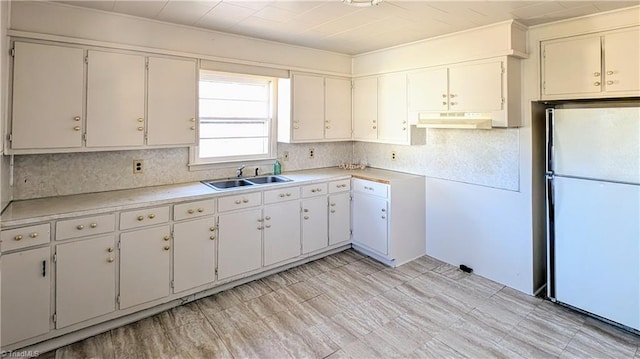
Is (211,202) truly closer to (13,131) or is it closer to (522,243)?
(13,131)

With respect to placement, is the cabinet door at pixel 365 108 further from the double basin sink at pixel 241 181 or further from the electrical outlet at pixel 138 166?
the electrical outlet at pixel 138 166

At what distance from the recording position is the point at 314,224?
12.5 ft

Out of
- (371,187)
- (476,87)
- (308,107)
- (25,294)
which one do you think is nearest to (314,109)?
(308,107)

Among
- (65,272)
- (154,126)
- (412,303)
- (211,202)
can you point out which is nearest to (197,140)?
(154,126)

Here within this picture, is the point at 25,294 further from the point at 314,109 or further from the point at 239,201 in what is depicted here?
the point at 314,109

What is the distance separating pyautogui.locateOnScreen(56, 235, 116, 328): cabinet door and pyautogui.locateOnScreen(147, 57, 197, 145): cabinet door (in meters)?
1.00

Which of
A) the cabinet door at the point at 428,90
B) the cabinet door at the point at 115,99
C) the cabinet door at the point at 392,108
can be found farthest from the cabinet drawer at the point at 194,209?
the cabinet door at the point at 428,90

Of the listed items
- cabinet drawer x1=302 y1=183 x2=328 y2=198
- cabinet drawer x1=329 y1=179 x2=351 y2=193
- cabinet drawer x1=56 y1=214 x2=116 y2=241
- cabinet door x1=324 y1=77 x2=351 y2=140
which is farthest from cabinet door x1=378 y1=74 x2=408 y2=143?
cabinet drawer x1=56 y1=214 x2=116 y2=241

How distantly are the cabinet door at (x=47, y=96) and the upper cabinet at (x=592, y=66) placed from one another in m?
3.80

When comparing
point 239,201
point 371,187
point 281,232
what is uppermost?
point 371,187

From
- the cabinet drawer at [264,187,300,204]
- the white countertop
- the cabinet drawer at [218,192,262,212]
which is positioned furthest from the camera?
the cabinet drawer at [264,187,300,204]

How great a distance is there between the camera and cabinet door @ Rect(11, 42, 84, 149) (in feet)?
8.04

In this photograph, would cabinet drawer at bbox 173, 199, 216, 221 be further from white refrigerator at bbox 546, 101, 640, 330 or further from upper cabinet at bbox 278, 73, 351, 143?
white refrigerator at bbox 546, 101, 640, 330

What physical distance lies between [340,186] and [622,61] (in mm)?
2643
